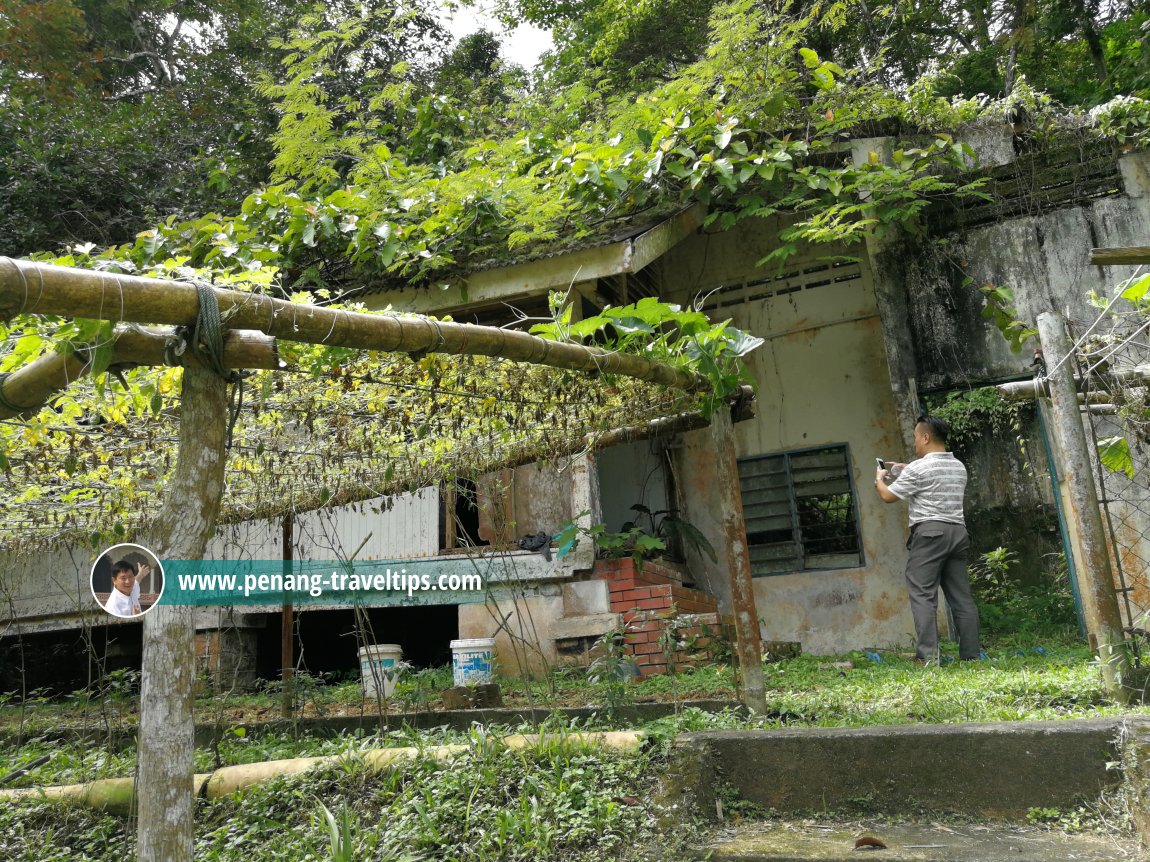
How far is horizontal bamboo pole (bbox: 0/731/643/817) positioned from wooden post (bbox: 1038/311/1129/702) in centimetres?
223

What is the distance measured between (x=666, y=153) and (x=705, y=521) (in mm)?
3976

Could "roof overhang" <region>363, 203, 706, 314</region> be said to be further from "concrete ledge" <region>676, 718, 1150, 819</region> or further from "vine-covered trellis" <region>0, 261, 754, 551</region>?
"concrete ledge" <region>676, 718, 1150, 819</region>

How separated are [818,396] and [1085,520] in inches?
212

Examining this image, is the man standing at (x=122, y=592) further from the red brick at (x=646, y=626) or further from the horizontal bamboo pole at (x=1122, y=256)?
the red brick at (x=646, y=626)

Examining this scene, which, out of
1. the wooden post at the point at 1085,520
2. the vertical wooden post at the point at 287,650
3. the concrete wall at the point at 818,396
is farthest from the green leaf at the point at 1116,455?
the vertical wooden post at the point at 287,650

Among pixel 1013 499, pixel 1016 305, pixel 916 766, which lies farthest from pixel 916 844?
pixel 1013 499

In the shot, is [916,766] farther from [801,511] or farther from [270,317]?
[801,511]

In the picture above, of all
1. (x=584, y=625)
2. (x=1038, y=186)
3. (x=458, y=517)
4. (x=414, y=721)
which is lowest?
(x=414, y=721)

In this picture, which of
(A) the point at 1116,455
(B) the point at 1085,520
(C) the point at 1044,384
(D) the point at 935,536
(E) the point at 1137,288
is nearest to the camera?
(E) the point at 1137,288

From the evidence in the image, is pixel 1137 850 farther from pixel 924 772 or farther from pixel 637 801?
pixel 637 801

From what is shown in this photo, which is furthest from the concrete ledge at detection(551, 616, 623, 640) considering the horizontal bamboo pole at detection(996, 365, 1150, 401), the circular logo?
the circular logo

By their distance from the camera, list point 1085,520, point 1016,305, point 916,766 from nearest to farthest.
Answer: point 916,766 → point 1085,520 → point 1016,305

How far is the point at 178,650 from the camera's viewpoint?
2.95 meters

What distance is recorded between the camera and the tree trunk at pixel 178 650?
282 cm
